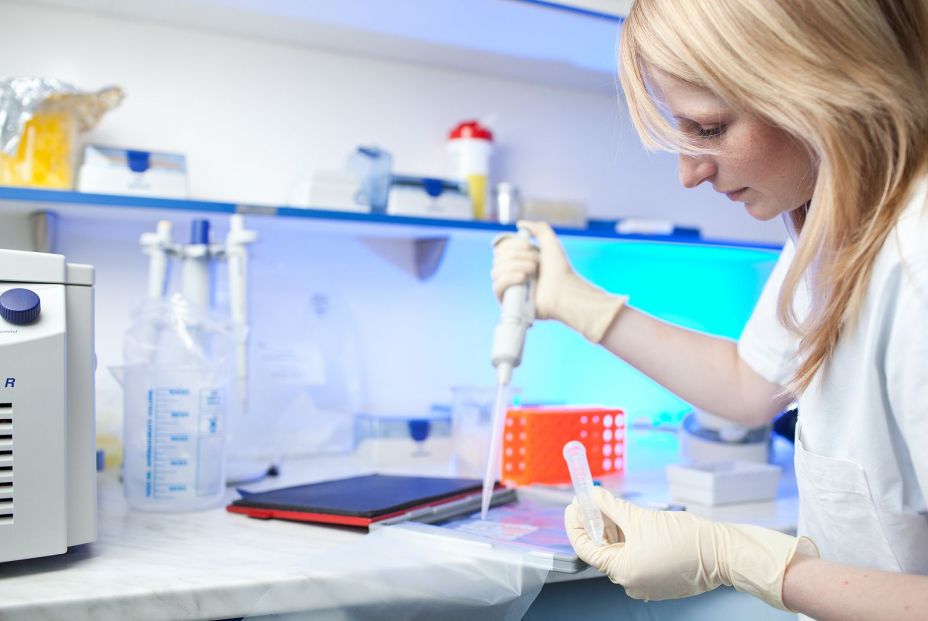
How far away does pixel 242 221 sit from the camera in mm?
1405

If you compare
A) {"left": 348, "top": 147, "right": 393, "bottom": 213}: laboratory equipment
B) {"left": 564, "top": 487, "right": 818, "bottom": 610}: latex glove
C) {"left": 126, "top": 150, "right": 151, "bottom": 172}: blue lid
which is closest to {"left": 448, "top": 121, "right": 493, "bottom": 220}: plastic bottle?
{"left": 348, "top": 147, "right": 393, "bottom": 213}: laboratory equipment

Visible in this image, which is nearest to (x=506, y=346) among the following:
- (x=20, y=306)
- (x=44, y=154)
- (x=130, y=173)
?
(x=20, y=306)

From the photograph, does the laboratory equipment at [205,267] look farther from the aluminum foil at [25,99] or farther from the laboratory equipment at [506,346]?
the laboratory equipment at [506,346]

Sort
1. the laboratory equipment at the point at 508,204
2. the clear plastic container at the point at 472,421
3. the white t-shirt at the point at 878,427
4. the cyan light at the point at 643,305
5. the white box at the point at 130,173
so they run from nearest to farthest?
the white t-shirt at the point at 878,427, the white box at the point at 130,173, the clear plastic container at the point at 472,421, the laboratory equipment at the point at 508,204, the cyan light at the point at 643,305

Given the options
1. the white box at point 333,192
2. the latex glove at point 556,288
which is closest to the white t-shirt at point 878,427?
→ the latex glove at point 556,288

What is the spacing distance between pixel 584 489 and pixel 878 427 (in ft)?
1.04

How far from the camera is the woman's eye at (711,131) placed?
0.93m

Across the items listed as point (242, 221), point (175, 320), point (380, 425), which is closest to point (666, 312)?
point (380, 425)

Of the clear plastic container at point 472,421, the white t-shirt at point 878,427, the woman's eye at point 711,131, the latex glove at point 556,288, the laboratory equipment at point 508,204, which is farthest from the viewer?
the laboratory equipment at point 508,204

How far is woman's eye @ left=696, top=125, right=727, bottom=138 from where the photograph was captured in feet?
3.06

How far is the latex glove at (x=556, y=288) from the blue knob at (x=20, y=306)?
0.64 metres

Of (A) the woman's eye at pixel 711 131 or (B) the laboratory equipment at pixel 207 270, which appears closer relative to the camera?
(A) the woman's eye at pixel 711 131

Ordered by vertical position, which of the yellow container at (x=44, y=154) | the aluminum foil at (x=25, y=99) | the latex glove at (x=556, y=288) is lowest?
the latex glove at (x=556, y=288)

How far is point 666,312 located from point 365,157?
909 mm
